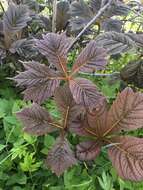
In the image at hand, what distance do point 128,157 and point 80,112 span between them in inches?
6.9

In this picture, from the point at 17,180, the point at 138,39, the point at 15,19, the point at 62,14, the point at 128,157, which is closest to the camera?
the point at 128,157

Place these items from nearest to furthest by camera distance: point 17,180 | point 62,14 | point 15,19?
point 17,180, point 15,19, point 62,14

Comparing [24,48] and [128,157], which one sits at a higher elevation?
[24,48]

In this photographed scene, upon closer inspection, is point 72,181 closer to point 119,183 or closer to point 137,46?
point 119,183

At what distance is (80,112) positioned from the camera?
1143 mm

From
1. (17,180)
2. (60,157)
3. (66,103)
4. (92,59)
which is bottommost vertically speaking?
(17,180)

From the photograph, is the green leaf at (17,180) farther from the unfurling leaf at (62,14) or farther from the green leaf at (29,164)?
the unfurling leaf at (62,14)

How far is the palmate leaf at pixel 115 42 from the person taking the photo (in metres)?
1.25

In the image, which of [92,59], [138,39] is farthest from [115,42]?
[92,59]

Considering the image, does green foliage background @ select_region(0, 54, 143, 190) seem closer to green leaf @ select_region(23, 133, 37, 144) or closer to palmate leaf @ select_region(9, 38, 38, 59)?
green leaf @ select_region(23, 133, 37, 144)

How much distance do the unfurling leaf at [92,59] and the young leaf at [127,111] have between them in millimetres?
97

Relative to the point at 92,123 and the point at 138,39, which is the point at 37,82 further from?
the point at 138,39

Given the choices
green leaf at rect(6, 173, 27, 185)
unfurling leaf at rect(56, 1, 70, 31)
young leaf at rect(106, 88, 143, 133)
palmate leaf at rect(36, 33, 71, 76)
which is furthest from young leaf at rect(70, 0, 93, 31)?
green leaf at rect(6, 173, 27, 185)

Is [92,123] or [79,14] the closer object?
[92,123]
